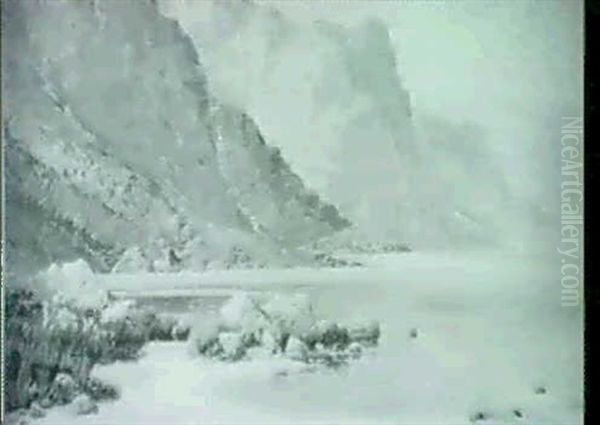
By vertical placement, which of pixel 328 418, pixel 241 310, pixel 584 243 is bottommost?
pixel 328 418

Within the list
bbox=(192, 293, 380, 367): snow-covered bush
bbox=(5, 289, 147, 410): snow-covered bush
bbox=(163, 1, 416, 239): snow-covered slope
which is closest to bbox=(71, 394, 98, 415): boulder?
bbox=(5, 289, 147, 410): snow-covered bush

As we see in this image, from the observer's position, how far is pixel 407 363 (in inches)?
51.8

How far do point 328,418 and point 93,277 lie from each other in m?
0.38

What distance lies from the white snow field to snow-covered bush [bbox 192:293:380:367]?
15 mm

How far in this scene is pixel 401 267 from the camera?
1317mm

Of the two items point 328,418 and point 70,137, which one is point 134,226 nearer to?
point 70,137

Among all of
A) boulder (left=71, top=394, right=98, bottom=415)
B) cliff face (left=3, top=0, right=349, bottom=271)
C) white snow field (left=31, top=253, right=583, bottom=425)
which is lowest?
boulder (left=71, top=394, right=98, bottom=415)

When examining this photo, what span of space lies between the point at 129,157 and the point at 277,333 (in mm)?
317

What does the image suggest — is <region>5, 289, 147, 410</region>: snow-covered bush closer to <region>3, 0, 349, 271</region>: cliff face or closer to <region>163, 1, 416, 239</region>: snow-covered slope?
<region>3, 0, 349, 271</region>: cliff face

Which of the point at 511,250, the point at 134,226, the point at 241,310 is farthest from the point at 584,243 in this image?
the point at 134,226

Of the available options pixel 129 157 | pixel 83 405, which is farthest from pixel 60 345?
pixel 129 157

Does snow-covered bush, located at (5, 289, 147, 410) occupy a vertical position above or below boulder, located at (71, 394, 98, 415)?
above

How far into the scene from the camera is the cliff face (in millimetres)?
1309

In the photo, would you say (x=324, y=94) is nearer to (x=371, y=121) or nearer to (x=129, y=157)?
(x=371, y=121)
